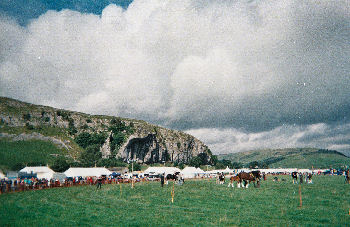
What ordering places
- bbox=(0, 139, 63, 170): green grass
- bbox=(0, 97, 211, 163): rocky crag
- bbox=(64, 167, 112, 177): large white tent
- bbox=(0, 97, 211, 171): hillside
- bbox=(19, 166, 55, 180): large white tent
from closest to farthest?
bbox=(19, 166, 55, 180): large white tent → bbox=(64, 167, 112, 177): large white tent → bbox=(0, 139, 63, 170): green grass → bbox=(0, 97, 211, 171): hillside → bbox=(0, 97, 211, 163): rocky crag

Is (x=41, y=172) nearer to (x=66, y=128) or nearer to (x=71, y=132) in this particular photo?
(x=71, y=132)

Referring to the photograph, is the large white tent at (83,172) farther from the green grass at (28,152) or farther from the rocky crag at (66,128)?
the rocky crag at (66,128)

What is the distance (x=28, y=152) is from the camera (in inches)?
3615

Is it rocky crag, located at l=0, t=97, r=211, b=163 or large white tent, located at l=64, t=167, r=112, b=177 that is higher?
rocky crag, located at l=0, t=97, r=211, b=163

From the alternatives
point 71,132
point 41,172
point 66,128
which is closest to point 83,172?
point 41,172

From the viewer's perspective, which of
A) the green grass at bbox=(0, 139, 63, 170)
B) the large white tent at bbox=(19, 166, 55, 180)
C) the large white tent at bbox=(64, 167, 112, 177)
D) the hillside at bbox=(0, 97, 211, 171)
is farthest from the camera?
the hillside at bbox=(0, 97, 211, 171)

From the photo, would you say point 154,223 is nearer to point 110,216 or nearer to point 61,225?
point 110,216

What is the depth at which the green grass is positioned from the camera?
66.4m

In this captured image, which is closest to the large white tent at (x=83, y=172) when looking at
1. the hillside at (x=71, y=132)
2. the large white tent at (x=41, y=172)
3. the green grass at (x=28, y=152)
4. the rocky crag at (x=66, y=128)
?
the large white tent at (x=41, y=172)

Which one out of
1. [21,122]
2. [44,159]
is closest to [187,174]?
[44,159]

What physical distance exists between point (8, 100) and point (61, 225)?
154 metres

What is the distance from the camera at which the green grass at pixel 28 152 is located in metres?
66.4

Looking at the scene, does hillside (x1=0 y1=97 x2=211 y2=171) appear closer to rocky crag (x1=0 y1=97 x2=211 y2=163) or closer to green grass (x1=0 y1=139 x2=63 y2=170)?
rocky crag (x1=0 y1=97 x2=211 y2=163)

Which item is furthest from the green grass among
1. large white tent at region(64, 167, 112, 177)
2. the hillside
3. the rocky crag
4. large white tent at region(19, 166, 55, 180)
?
large white tent at region(64, 167, 112, 177)
